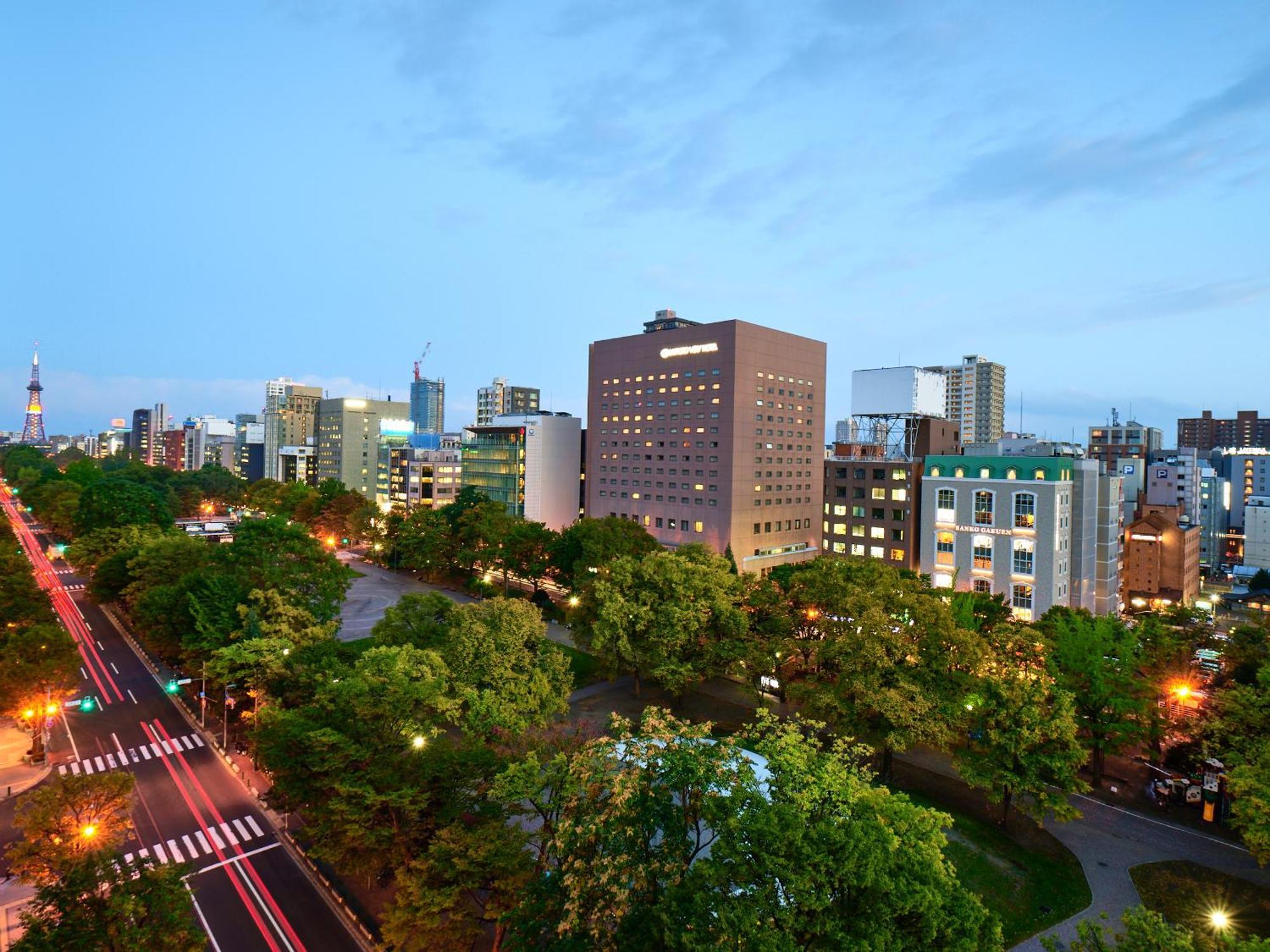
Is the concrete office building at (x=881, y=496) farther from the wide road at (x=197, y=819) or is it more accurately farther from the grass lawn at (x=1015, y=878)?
the wide road at (x=197, y=819)

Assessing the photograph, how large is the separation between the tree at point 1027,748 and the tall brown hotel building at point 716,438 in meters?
69.9

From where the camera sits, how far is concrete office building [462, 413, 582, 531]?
129 meters

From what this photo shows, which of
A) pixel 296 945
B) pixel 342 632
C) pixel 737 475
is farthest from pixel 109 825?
pixel 737 475

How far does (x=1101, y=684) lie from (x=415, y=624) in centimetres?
4346

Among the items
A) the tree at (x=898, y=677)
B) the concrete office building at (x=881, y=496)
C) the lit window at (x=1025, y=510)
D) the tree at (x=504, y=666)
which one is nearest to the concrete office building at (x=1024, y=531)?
the lit window at (x=1025, y=510)

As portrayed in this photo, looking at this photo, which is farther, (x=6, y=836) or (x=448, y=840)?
(x=6, y=836)

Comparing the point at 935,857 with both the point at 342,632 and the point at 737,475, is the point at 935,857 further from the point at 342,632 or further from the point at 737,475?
the point at 737,475

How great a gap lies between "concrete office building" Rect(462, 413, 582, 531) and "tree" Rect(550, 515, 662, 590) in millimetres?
45225

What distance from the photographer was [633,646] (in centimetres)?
4922

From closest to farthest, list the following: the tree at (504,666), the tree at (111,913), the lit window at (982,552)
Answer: the tree at (111,913), the tree at (504,666), the lit window at (982,552)

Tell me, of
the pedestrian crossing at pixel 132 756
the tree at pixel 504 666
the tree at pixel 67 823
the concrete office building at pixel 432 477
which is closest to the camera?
the tree at pixel 67 823

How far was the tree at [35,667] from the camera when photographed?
40.0m

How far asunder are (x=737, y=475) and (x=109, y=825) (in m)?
89.4

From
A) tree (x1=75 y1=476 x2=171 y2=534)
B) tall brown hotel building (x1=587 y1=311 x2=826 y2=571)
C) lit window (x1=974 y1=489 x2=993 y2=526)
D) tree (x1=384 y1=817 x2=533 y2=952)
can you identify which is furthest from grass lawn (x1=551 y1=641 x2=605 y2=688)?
tree (x1=75 y1=476 x2=171 y2=534)
